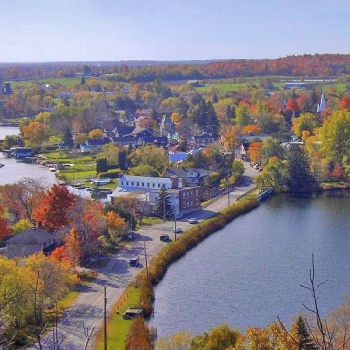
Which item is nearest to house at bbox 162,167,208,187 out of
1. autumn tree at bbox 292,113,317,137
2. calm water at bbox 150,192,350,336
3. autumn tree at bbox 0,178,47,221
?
calm water at bbox 150,192,350,336

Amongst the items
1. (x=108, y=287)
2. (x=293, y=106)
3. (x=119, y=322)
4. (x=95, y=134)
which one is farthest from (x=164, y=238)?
(x=293, y=106)

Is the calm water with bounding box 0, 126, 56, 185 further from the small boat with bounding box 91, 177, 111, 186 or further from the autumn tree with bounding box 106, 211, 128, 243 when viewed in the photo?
the autumn tree with bounding box 106, 211, 128, 243

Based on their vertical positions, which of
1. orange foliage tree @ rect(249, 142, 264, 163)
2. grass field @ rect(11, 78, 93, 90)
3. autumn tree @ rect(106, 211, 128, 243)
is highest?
autumn tree @ rect(106, 211, 128, 243)

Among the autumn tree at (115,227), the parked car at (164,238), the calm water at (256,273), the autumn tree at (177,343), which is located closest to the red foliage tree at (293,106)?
the calm water at (256,273)

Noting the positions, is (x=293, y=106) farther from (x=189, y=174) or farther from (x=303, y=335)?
(x=303, y=335)

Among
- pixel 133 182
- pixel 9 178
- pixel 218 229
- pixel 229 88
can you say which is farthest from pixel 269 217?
pixel 229 88
